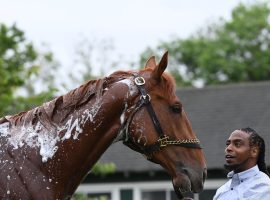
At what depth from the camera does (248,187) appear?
5238 millimetres

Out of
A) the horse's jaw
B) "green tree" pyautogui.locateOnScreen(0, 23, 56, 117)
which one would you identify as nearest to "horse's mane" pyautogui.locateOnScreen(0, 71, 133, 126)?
the horse's jaw

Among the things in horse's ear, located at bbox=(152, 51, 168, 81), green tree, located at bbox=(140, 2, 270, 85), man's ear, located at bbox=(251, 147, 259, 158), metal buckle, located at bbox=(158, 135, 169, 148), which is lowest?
green tree, located at bbox=(140, 2, 270, 85)

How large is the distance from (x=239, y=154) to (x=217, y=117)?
16.4 metres

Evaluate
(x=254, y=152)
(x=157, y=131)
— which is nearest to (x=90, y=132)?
(x=157, y=131)

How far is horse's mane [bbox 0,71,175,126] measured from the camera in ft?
15.8

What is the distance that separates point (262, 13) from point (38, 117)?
44.2 meters

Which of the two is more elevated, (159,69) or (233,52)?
(159,69)

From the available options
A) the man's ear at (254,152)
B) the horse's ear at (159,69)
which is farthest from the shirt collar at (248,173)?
the horse's ear at (159,69)

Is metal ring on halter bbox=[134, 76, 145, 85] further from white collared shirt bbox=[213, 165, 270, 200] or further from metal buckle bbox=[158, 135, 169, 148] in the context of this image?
white collared shirt bbox=[213, 165, 270, 200]

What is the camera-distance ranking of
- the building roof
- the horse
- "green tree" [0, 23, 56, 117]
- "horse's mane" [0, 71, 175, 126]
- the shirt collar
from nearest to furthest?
the horse
"horse's mane" [0, 71, 175, 126]
the shirt collar
"green tree" [0, 23, 56, 117]
the building roof

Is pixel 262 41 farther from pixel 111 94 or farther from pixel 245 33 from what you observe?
pixel 111 94

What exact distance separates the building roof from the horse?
13985 mm

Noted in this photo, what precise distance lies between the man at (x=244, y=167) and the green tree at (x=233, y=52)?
39291mm

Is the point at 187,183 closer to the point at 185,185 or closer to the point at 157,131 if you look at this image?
the point at 185,185
